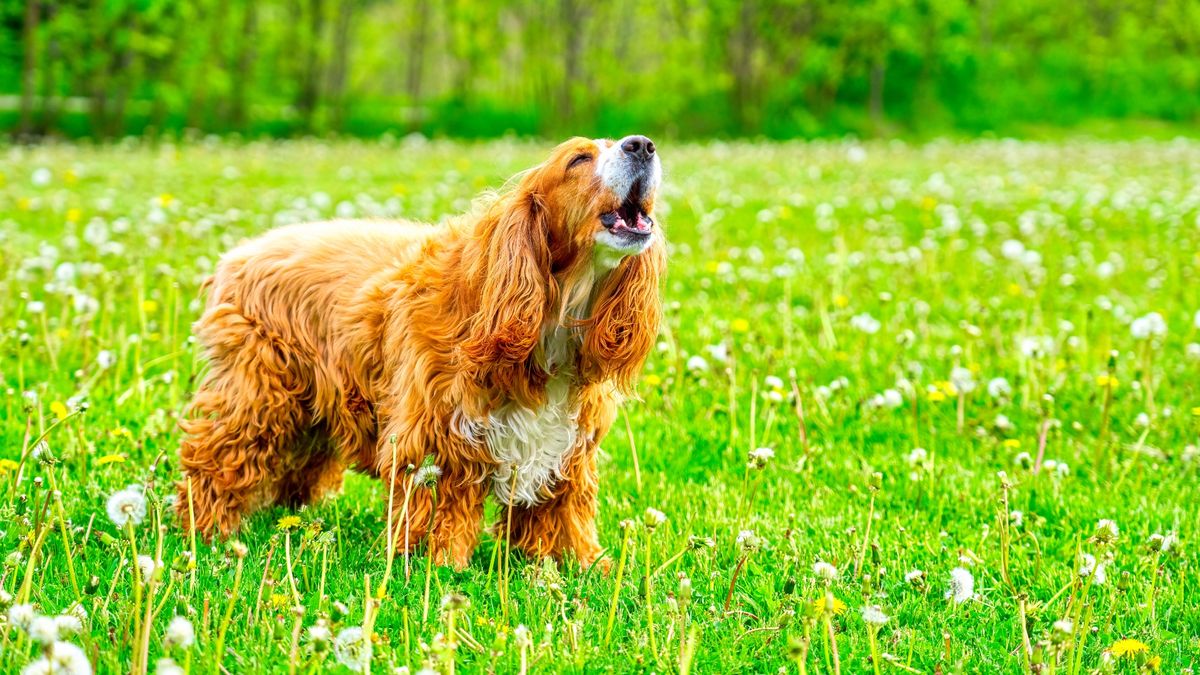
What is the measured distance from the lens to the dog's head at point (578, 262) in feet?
11.9

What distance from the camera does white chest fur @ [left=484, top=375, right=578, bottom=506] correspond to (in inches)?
149

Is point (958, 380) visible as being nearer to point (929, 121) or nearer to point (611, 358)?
point (611, 358)

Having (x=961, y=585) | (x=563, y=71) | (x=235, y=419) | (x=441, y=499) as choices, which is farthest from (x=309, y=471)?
(x=563, y=71)

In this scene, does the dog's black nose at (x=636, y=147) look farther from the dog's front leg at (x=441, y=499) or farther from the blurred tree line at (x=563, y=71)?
the blurred tree line at (x=563, y=71)

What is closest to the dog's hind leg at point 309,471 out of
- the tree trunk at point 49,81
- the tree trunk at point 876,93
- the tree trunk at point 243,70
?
the tree trunk at point 49,81

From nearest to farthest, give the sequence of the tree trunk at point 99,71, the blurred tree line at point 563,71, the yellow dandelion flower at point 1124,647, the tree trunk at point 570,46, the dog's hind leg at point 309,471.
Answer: the yellow dandelion flower at point 1124,647
the dog's hind leg at point 309,471
the tree trunk at point 99,71
the blurred tree line at point 563,71
the tree trunk at point 570,46

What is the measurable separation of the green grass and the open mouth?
3.22 feet

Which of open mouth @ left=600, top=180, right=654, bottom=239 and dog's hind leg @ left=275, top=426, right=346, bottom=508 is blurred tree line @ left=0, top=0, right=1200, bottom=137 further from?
open mouth @ left=600, top=180, right=654, bottom=239

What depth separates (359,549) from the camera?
154 inches

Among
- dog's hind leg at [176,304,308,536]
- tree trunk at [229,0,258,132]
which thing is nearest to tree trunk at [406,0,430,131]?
tree trunk at [229,0,258,132]

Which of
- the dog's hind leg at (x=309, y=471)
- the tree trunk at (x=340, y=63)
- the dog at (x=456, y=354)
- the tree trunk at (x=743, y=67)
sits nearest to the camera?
the dog at (x=456, y=354)

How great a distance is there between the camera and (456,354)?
3.71 metres

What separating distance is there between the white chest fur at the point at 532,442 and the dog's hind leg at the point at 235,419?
0.85 metres

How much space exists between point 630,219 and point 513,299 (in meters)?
0.46
